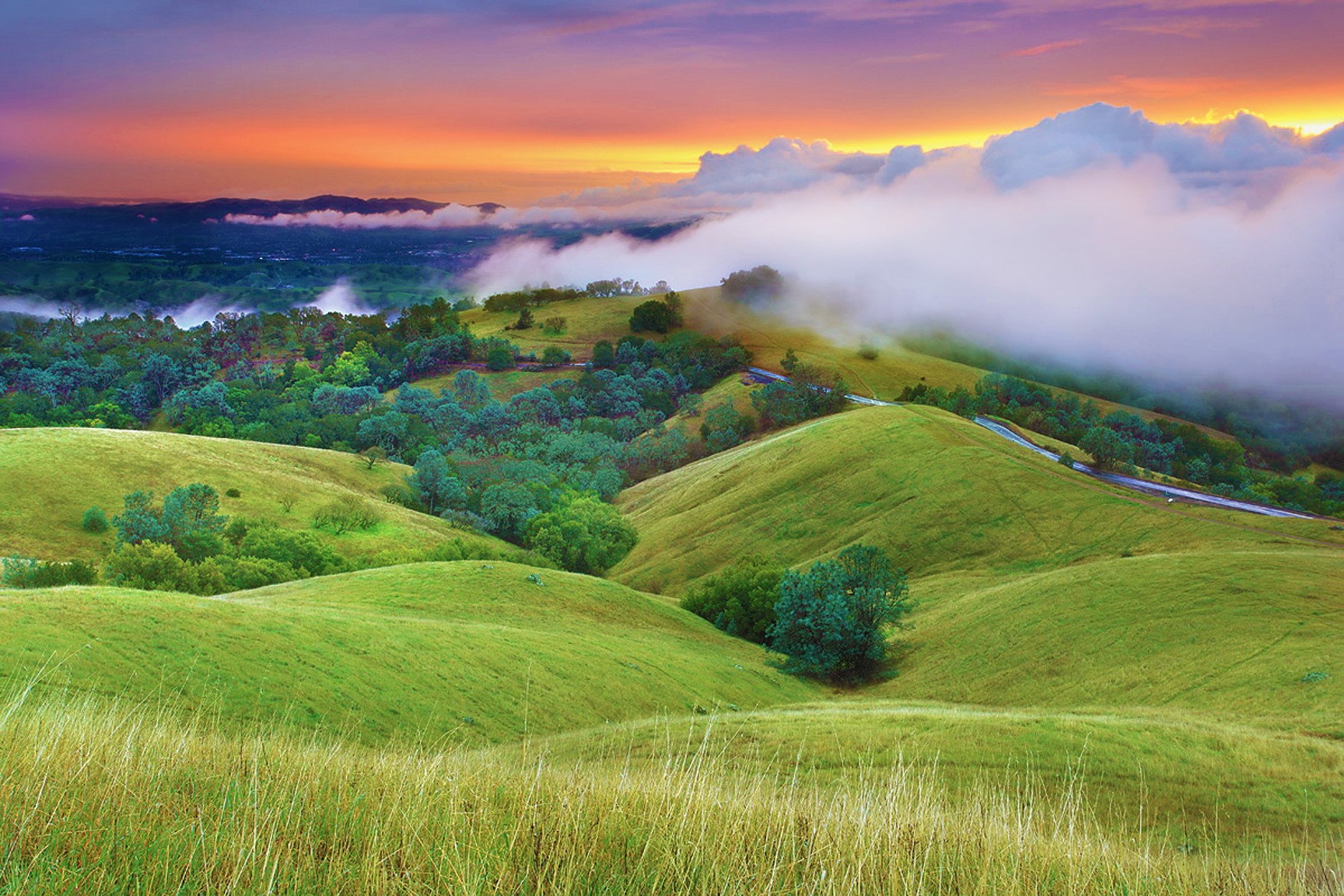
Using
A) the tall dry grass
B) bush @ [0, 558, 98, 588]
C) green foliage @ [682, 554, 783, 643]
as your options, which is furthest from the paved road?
bush @ [0, 558, 98, 588]

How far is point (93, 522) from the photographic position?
245 feet

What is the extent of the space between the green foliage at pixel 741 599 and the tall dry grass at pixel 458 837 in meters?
48.1

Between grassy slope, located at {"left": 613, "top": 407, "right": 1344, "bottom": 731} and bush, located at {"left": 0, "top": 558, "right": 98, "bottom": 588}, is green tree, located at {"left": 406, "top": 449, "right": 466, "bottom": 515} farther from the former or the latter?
bush, located at {"left": 0, "top": 558, "right": 98, "bottom": 588}

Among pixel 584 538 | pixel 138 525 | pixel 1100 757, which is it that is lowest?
pixel 584 538

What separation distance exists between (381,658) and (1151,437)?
471 feet

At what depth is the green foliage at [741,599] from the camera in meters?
55.4

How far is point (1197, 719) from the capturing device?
1008 inches

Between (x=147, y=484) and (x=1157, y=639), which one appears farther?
→ (x=147, y=484)

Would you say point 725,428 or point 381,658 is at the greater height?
point 381,658

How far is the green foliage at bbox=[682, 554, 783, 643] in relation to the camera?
55.4 m

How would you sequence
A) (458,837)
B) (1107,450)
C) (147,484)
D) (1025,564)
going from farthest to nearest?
(147,484), (1107,450), (1025,564), (458,837)

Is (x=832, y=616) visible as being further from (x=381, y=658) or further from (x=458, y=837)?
(x=458, y=837)

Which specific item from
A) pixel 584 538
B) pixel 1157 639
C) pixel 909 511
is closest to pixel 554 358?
pixel 584 538

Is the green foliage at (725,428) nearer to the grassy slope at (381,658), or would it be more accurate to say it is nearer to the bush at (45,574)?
the grassy slope at (381,658)
